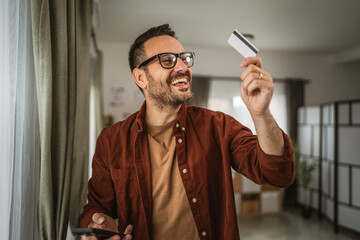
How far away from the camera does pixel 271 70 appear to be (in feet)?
19.4

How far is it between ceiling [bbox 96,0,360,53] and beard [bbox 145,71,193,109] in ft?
7.88

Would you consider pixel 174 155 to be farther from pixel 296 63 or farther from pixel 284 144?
pixel 296 63

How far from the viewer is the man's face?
1.26 m

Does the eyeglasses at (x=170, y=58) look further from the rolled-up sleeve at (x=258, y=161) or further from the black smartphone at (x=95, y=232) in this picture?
the black smartphone at (x=95, y=232)

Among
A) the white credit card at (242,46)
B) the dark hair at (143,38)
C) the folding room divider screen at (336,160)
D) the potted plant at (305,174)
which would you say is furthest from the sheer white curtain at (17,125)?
the potted plant at (305,174)

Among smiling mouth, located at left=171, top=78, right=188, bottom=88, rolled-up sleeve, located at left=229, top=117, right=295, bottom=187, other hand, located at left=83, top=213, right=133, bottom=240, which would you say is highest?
smiling mouth, located at left=171, top=78, right=188, bottom=88

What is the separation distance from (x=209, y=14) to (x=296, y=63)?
3.18 metres

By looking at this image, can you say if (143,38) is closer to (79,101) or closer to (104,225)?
(79,101)

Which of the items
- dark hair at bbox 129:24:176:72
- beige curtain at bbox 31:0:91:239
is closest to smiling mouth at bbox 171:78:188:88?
dark hair at bbox 129:24:176:72

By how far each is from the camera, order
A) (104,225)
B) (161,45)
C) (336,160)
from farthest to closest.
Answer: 1. (336,160)
2. (161,45)
3. (104,225)

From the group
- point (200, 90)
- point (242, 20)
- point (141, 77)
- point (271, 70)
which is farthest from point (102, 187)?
point (271, 70)

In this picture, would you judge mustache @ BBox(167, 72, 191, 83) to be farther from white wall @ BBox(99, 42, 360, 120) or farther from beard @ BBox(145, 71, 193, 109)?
white wall @ BBox(99, 42, 360, 120)

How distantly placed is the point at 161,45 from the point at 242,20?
3.00 m

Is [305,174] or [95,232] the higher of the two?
[95,232]
